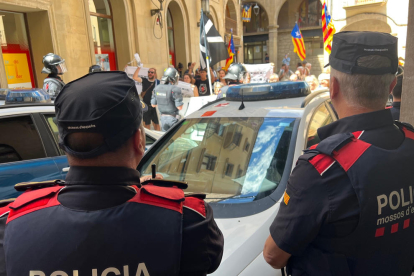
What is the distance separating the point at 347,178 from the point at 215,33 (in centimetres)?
815

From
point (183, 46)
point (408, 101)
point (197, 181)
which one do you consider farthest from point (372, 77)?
point (183, 46)

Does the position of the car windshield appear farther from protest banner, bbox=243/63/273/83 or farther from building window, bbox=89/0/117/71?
protest banner, bbox=243/63/273/83

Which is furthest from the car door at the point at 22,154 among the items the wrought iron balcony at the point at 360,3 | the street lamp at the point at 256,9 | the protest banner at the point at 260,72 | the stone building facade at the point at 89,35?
the street lamp at the point at 256,9

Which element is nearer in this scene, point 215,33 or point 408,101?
point 408,101

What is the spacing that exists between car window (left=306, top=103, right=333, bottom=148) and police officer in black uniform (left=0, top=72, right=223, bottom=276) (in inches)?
61.3

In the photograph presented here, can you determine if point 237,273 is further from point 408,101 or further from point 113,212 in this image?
point 408,101

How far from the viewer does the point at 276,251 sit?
1.40 m

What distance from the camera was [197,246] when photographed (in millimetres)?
1047

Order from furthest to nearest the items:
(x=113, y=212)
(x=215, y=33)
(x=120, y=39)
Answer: (x=120, y=39) < (x=215, y=33) < (x=113, y=212)

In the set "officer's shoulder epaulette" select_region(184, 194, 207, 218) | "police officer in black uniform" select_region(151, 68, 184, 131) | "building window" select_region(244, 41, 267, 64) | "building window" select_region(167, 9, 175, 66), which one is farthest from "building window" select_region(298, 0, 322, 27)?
"officer's shoulder epaulette" select_region(184, 194, 207, 218)

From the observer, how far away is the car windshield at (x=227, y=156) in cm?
229

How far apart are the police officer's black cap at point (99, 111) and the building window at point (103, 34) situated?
948 centimetres

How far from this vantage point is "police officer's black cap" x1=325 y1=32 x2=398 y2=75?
1.38 m

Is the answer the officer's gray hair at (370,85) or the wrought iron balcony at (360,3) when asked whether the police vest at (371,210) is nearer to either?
the officer's gray hair at (370,85)
